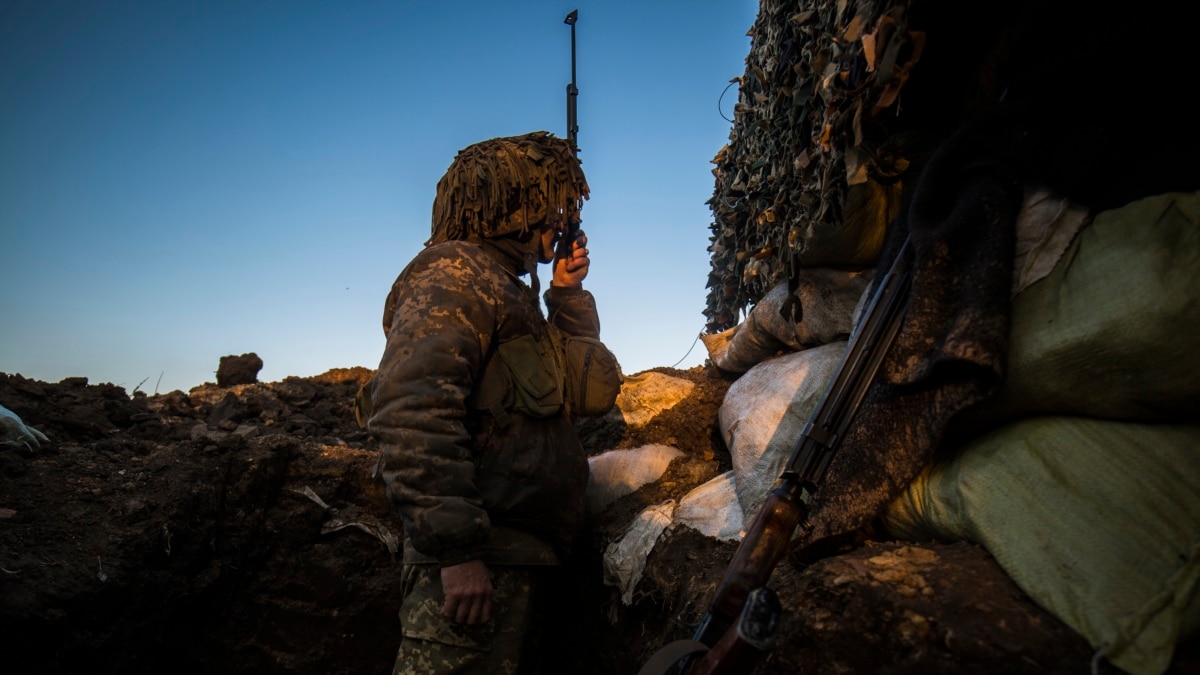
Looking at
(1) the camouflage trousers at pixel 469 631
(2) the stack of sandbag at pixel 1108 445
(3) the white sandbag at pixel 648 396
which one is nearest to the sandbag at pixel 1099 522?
(2) the stack of sandbag at pixel 1108 445

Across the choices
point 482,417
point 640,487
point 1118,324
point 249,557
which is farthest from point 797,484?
point 249,557

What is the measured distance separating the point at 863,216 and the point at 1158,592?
1.38 m

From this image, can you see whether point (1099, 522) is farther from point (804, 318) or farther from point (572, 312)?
point (572, 312)

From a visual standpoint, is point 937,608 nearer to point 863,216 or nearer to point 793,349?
point 863,216

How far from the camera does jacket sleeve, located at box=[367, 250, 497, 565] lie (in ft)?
A: 6.27

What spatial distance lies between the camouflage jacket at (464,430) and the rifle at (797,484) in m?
0.79

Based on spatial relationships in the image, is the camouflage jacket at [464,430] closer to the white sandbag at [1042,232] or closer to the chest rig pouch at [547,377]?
the chest rig pouch at [547,377]

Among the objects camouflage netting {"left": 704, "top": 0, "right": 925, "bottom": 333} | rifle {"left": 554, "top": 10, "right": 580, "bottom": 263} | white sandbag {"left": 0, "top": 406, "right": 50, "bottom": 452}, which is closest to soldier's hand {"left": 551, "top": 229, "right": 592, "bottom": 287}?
rifle {"left": 554, "top": 10, "right": 580, "bottom": 263}

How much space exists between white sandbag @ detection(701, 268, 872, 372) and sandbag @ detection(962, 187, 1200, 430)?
1.00 meters

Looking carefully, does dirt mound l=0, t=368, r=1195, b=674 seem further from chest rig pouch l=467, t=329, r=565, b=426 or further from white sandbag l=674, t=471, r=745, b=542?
chest rig pouch l=467, t=329, r=565, b=426

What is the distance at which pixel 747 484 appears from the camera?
92.7 inches

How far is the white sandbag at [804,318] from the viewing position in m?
2.42

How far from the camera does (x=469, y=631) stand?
2.12m

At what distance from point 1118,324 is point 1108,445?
0.78 ft
